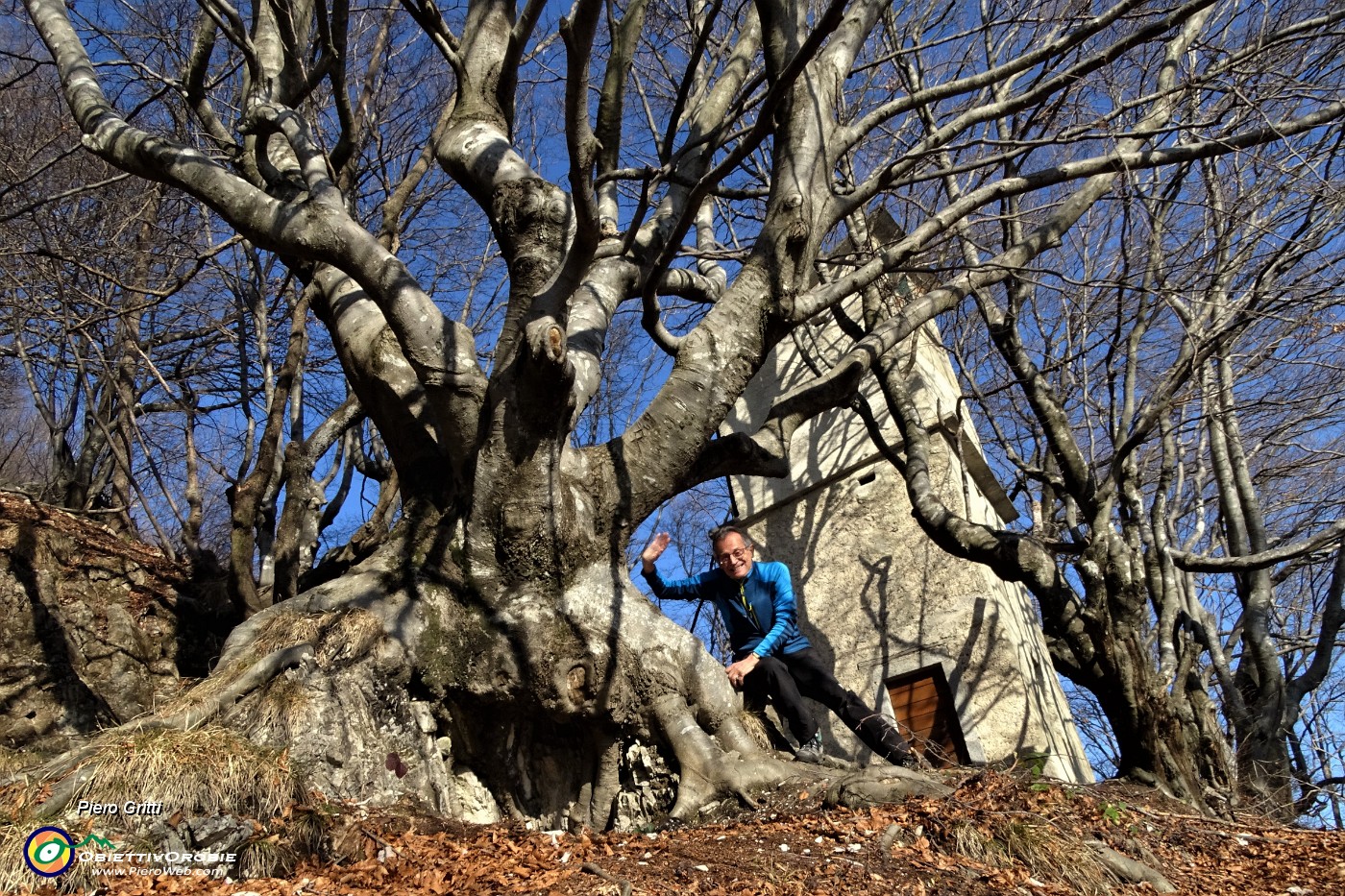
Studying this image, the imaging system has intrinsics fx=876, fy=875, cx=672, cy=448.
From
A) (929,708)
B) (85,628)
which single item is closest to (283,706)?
(85,628)

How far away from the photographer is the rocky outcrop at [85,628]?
4.96 meters

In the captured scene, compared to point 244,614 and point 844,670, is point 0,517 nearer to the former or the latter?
point 244,614

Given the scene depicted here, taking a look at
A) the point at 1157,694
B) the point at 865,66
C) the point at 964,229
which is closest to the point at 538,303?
the point at 865,66

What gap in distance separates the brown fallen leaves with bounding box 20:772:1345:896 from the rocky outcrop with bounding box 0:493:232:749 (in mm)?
2663

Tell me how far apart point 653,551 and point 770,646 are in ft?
2.66

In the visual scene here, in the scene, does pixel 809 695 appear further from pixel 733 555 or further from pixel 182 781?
pixel 182 781

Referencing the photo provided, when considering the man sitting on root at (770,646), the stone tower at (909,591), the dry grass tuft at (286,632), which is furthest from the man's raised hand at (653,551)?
the stone tower at (909,591)

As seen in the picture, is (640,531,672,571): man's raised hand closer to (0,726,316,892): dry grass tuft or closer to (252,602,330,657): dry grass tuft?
(252,602,330,657): dry grass tuft

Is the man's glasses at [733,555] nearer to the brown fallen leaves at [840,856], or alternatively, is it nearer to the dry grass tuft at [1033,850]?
the brown fallen leaves at [840,856]

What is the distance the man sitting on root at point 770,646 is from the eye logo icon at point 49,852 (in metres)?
2.66

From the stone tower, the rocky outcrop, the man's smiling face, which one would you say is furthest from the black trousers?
the rocky outcrop

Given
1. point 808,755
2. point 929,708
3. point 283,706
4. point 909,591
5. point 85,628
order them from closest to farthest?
point 283,706
point 808,755
point 85,628
point 929,708
point 909,591

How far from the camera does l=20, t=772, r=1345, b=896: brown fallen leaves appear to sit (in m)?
2.63

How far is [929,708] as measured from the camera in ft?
21.3
